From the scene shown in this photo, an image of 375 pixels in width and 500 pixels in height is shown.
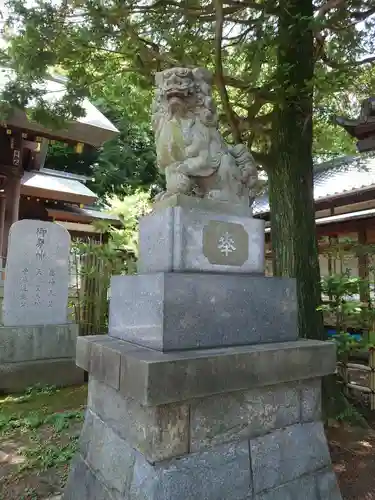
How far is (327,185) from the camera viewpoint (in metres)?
11.0

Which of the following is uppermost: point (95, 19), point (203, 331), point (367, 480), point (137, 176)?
point (137, 176)

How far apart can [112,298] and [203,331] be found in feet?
2.36

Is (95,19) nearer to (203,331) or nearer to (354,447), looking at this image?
(203,331)

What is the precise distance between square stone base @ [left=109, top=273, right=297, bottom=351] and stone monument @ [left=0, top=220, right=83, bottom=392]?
11.0ft

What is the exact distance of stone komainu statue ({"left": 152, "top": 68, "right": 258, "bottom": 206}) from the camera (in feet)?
7.23

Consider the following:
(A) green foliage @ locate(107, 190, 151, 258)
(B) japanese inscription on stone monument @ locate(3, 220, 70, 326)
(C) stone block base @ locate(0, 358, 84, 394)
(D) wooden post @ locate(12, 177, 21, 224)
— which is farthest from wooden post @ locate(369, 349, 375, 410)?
(D) wooden post @ locate(12, 177, 21, 224)

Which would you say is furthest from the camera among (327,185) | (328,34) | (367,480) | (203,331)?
(327,185)

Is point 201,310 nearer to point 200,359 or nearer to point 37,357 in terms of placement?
point 200,359

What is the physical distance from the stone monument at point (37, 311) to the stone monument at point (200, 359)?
313cm

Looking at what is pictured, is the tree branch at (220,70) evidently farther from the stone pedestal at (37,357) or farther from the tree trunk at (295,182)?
the stone pedestal at (37,357)

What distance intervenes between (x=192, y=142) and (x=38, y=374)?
4.28 m

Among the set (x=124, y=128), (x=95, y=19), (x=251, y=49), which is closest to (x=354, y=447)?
(x=251, y=49)

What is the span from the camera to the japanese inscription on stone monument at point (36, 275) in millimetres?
5191

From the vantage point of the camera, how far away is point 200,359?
68.1 inches
